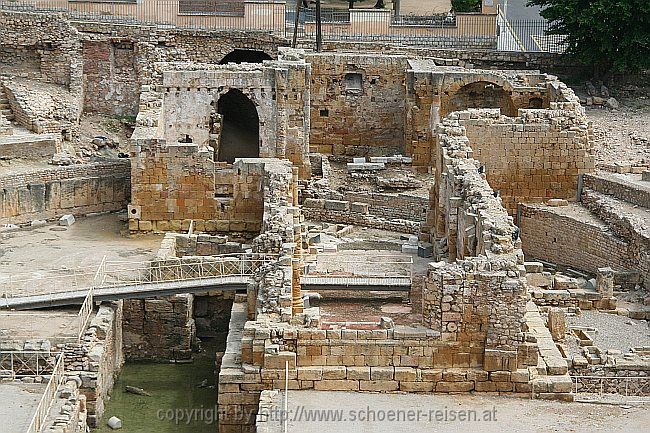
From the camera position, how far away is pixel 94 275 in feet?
153

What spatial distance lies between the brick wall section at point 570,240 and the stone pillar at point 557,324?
23.1ft

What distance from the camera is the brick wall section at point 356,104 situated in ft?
203

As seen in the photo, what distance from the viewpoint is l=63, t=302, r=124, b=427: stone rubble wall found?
41.2 metres

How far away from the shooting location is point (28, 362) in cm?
4091

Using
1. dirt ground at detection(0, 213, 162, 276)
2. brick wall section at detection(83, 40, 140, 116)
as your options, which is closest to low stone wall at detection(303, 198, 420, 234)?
dirt ground at detection(0, 213, 162, 276)

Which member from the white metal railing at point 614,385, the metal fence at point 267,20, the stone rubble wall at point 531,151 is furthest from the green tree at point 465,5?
the white metal railing at point 614,385

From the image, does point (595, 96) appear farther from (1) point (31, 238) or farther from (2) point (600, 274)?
(1) point (31, 238)

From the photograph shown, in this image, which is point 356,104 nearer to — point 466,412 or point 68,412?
point 68,412

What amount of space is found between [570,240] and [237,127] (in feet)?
38.5

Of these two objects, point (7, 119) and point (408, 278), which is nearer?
point (408, 278)

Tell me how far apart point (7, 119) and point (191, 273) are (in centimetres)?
1653

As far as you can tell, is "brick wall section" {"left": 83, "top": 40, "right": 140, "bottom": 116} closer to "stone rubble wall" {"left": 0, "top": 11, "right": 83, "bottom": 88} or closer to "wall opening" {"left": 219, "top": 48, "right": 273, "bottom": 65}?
"stone rubble wall" {"left": 0, "top": 11, "right": 83, "bottom": 88}

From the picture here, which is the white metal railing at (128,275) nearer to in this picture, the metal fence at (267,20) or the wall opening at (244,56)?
the wall opening at (244,56)

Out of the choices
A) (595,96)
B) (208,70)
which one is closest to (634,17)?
(595,96)
